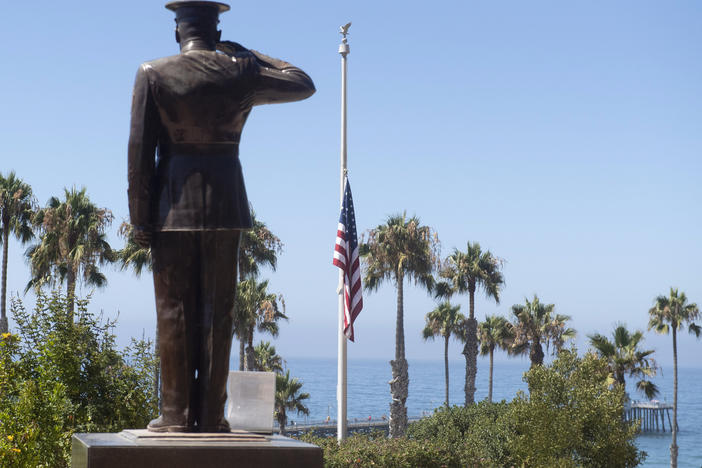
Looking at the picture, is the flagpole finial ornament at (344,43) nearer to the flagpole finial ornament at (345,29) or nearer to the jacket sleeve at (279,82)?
the flagpole finial ornament at (345,29)

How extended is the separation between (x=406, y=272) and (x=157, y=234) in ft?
132

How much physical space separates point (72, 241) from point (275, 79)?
33.9 m

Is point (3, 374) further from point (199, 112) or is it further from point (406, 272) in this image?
point (406, 272)

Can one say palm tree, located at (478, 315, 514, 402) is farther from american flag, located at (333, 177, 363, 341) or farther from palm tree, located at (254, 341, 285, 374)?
american flag, located at (333, 177, 363, 341)

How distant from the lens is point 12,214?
131 ft

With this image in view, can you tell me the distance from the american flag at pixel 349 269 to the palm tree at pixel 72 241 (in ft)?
69.8

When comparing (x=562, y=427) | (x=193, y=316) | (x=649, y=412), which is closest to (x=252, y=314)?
(x=562, y=427)

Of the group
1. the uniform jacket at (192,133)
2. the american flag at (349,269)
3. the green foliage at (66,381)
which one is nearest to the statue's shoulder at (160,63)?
the uniform jacket at (192,133)

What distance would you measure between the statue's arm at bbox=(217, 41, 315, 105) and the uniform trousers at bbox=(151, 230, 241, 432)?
2.84 ft

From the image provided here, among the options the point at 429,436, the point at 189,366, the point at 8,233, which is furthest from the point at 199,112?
the point at 8,233

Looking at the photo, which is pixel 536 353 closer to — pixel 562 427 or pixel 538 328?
pixel 538 328

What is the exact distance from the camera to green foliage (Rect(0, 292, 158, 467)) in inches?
411

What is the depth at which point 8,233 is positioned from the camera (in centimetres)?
3997

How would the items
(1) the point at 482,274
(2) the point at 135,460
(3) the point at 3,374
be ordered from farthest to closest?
(1) the point at 482,274 → (3) the point at 3,374 → (2) the point at 135,460
